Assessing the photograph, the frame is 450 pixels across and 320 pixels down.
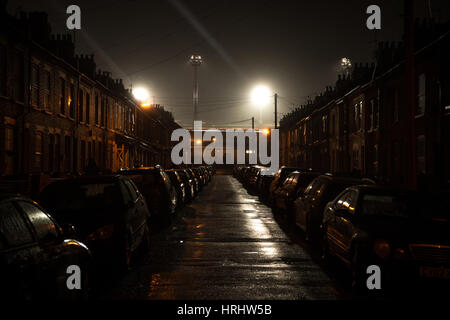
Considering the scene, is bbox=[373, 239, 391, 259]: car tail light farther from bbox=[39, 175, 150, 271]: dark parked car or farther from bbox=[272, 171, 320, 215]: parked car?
bbox=[272, 171, 320, 215]: parked car

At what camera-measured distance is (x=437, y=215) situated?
26.6 feet

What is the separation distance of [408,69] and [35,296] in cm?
1172

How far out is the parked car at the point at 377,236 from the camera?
6672mm

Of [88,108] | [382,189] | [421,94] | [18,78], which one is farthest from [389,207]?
[88,108]

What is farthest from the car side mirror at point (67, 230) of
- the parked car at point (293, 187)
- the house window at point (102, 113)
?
the house window at point (102, 113)

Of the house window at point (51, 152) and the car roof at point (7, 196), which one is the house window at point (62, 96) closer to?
the house window at point (51, 152)

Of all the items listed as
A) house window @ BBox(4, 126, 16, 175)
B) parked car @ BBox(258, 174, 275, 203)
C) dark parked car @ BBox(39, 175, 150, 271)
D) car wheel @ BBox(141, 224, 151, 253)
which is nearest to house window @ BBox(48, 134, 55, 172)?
house window @ BBox(4, 126, 16, 175)

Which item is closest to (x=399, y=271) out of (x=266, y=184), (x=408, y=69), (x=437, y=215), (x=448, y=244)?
(x=448, y=244)

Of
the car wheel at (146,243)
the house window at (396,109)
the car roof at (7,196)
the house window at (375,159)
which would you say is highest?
the house window at (396,109)

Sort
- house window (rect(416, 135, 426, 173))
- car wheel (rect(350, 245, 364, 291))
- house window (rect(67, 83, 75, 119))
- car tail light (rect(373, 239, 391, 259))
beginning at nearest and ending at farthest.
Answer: car tail light (rect(373, 239, 391, 259)) → car wheel (rect(350, 245, 364, 291)) → house window (rect(416, 135, 426, 173)) → house window (rect(67, 83, 75, 119))

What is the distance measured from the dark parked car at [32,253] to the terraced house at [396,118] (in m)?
9.90

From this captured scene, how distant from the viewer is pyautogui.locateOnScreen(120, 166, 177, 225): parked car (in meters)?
14.3

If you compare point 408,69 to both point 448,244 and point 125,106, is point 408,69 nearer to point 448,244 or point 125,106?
point 448,244

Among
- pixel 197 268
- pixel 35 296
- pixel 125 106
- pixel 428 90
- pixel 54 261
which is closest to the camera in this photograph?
pixel 35 296
